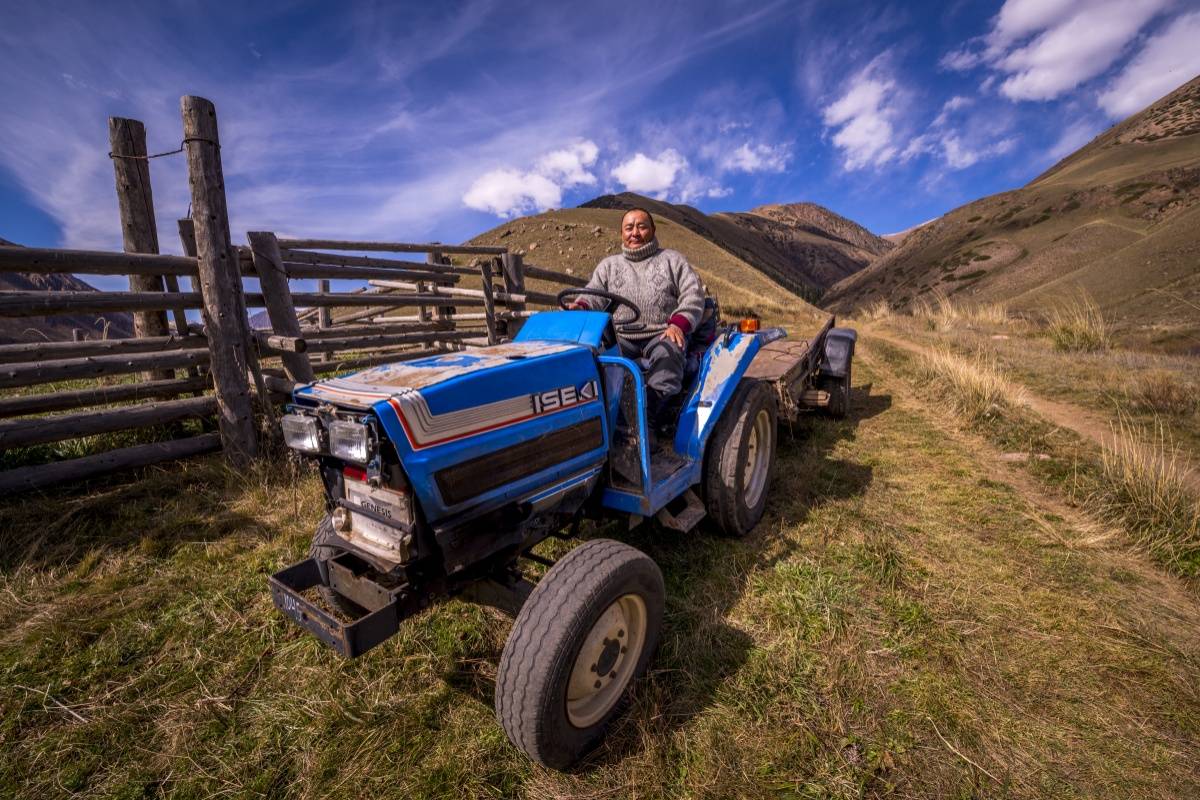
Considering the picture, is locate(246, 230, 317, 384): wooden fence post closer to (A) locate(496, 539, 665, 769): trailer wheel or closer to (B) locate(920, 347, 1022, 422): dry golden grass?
(A) locate(496, 539, 665, 769): trailer wheel

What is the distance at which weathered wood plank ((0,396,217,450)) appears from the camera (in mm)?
3547

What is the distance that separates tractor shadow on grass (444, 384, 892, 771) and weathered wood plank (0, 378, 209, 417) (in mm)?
4210

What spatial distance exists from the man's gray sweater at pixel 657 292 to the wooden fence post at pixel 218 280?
3068 mm

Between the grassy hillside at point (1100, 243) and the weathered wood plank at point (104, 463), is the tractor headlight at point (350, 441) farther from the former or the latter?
the grassy hillside at point (1100, 243)

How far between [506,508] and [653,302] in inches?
81.5

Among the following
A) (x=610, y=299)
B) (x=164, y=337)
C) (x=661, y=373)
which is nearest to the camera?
(x=661, y=373)

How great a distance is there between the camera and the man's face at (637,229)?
3727mm

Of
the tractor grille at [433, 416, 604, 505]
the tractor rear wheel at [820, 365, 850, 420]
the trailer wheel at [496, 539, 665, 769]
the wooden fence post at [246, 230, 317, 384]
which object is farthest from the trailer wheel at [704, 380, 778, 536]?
the wooden fence post at [246, 230, 317, 384]

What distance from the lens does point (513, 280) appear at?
739cm

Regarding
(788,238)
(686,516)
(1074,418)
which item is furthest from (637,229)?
(788,238)

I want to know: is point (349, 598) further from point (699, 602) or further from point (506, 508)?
point (699, 602)

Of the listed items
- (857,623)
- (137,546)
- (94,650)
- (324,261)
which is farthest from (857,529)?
(324,261)

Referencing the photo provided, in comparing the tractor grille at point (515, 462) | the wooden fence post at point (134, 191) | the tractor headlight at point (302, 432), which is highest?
the wooden fence post at point (134, 191)

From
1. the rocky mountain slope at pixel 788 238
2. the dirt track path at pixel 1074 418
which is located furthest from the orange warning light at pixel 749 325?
the rocky mountain slope at pixel 788 238
